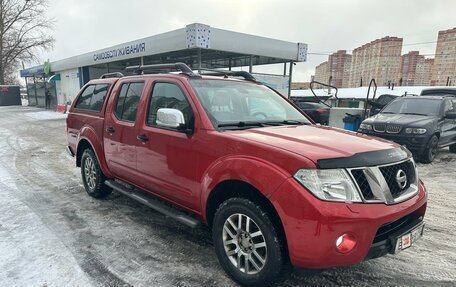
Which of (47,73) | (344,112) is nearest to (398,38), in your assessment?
(344,112)

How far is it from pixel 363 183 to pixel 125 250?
2.52 m


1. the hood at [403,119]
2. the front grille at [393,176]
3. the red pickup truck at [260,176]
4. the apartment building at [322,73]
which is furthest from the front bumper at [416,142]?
the apartment building at [322,73]

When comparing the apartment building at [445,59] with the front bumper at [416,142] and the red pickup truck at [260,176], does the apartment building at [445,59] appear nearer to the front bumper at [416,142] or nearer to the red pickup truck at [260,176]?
the front bumper at [416,142]

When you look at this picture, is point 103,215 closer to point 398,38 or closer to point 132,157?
point 132,157

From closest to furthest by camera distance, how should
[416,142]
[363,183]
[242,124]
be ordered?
[363,183] → [242,124] → [416,142]

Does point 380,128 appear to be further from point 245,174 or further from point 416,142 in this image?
point 245,174

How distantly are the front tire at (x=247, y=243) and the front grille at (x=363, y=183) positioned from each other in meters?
0.71

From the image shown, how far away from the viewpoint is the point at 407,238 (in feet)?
8.28

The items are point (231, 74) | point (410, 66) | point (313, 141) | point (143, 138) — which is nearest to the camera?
point (313, 141)

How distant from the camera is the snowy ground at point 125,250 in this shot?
9.58ft

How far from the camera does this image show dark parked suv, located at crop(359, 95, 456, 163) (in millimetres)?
7832

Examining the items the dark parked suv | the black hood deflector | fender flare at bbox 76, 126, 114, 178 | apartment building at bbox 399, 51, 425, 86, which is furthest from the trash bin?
apartment building at bbox 399, 51, 425, 86

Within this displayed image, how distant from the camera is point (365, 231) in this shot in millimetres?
2236

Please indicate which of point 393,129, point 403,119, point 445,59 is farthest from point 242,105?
point 445,59
